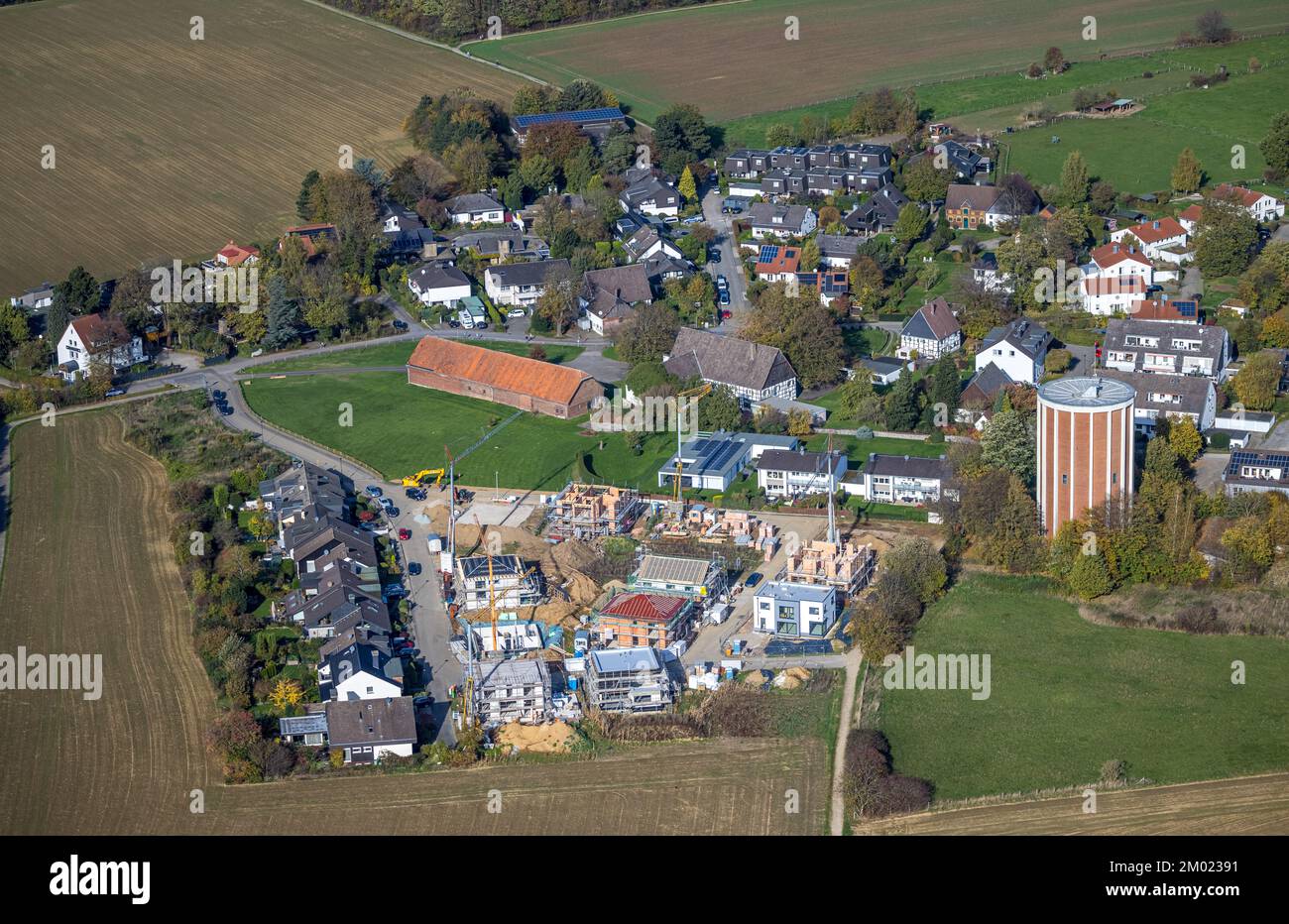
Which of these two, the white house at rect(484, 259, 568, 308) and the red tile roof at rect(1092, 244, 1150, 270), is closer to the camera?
Result: the red tile roof at rect(1092, 244, 1150, 270)

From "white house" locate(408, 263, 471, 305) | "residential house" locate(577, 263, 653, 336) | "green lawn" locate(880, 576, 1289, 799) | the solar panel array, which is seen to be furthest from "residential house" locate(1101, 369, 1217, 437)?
the solar panel array

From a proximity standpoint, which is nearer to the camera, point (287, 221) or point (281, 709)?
point (281, 709)

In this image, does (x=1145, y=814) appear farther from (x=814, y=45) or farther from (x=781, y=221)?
(x=814, y=45)

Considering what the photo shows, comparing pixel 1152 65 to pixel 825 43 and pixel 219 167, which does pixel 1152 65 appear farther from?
pixel 219 167

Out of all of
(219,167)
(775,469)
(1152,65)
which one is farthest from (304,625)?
(1152,65)

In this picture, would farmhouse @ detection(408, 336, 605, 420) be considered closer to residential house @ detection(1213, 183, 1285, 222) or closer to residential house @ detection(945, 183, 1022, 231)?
residential house @ detection(945, 183, 1022, 231)

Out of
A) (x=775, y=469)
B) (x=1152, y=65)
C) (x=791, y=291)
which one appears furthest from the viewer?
(x=1152, y=65)
